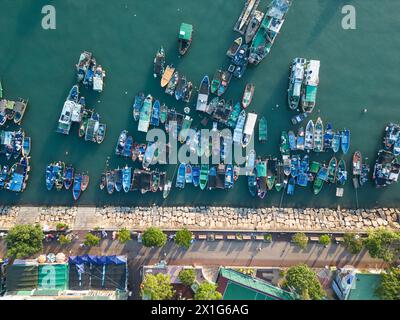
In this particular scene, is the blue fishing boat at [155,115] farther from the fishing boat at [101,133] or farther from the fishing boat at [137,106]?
the fishing boat at [101,133]

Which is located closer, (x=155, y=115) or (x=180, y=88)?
(x=155, y=115)

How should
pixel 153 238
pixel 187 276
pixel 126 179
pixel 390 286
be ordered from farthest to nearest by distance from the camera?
pixel 126 179
pixel 153 238
pixel 187 276
pixel 390 286

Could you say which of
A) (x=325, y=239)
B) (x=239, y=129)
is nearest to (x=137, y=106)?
(x=239, y=129)

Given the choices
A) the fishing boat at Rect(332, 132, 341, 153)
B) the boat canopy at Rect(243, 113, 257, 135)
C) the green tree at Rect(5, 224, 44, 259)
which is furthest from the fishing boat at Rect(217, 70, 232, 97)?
the green tree at Rect(5, 224, 44, 259)

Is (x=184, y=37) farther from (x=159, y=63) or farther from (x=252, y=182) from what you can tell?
(x=252, y=182)

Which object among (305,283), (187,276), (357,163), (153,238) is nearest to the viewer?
(305,283)

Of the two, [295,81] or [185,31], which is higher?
[185,31]

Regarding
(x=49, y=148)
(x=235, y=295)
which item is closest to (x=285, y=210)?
(x=235, y=295)
